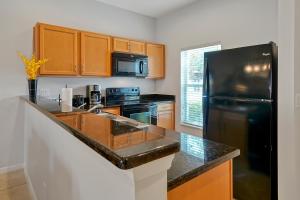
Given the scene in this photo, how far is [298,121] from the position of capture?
182 cm

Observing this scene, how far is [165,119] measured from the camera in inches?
161

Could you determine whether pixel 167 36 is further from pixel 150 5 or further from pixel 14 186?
pixel 14 186

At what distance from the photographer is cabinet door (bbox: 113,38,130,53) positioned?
359cm

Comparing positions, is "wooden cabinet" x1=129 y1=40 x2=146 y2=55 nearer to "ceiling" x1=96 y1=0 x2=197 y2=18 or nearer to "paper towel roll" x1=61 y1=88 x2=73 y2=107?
"ceiling" x1=96 y1=0 x2=197 y2=18

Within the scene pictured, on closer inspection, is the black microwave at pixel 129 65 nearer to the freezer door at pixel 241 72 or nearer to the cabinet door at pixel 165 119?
the cabinet door at pixel 165 119

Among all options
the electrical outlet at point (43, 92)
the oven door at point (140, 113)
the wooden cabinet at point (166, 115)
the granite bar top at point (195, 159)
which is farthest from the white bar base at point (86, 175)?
the wooden cabinet at point (166, 115)

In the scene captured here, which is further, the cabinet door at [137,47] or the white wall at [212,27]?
the cabinet door at [137,47]

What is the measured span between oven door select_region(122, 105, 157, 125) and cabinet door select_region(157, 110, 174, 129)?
0.56 ft

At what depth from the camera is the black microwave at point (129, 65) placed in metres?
3.57

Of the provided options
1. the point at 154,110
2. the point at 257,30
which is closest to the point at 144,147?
the point at 257,30

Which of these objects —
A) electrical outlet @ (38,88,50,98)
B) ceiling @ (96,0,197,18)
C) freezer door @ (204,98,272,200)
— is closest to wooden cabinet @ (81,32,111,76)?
electrical outlet @ (38,88,50,98)

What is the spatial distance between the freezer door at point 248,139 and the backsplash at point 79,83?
219 centimetres

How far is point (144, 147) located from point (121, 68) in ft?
10.3

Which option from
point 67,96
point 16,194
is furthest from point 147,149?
point 16,194
